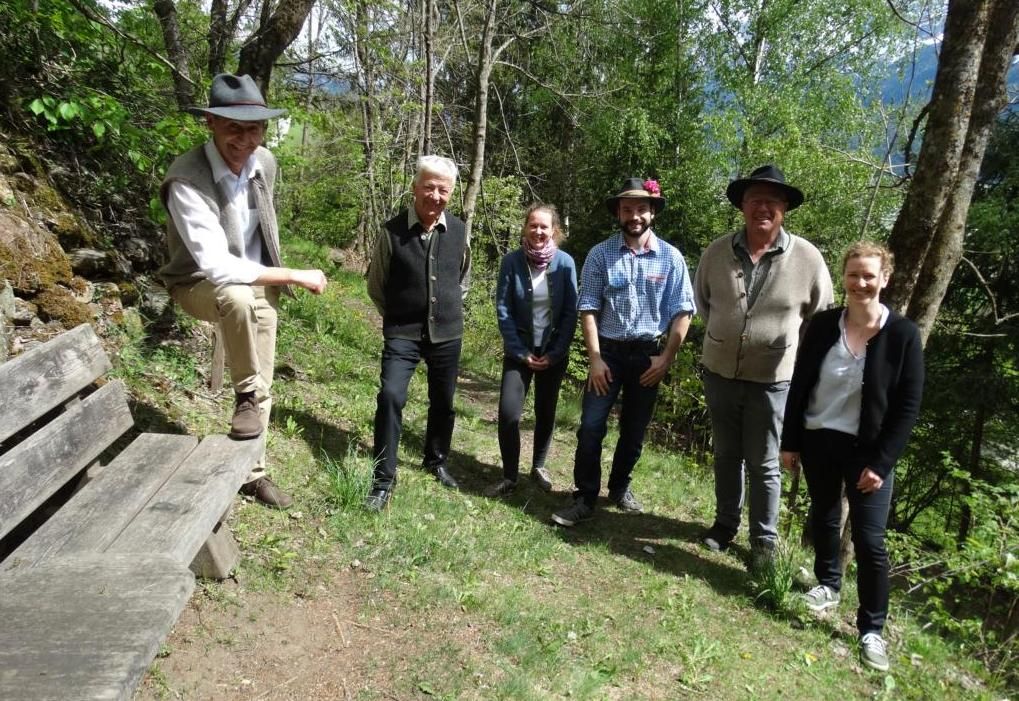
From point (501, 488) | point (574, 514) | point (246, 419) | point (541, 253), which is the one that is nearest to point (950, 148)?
point (541, 253)

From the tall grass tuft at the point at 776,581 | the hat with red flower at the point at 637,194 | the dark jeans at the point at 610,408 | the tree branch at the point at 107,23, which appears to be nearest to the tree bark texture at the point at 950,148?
the hat with red flower at the point at 637,194

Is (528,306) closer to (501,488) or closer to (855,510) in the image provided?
(501,488)

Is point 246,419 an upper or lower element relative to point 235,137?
lower

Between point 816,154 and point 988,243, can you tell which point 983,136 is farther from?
point 816,154

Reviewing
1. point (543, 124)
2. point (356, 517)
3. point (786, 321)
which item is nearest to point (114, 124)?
point (356, 517)

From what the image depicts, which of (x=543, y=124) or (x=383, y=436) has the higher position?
(x=543, y=124)

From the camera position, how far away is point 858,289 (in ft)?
10.8

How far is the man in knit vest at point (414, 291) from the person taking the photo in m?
4.03

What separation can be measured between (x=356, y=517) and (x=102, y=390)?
1.46 m

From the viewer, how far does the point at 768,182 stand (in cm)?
365

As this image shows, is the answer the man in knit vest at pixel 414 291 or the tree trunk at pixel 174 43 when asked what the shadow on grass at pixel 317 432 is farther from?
the tree trunk at pixel 174 43

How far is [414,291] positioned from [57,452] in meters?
2.14

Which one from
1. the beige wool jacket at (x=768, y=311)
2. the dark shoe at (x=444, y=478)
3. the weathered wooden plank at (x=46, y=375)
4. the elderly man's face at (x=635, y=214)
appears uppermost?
the elderly man's face at (x=635, y=214)

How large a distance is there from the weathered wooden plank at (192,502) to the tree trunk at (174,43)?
3456mm
